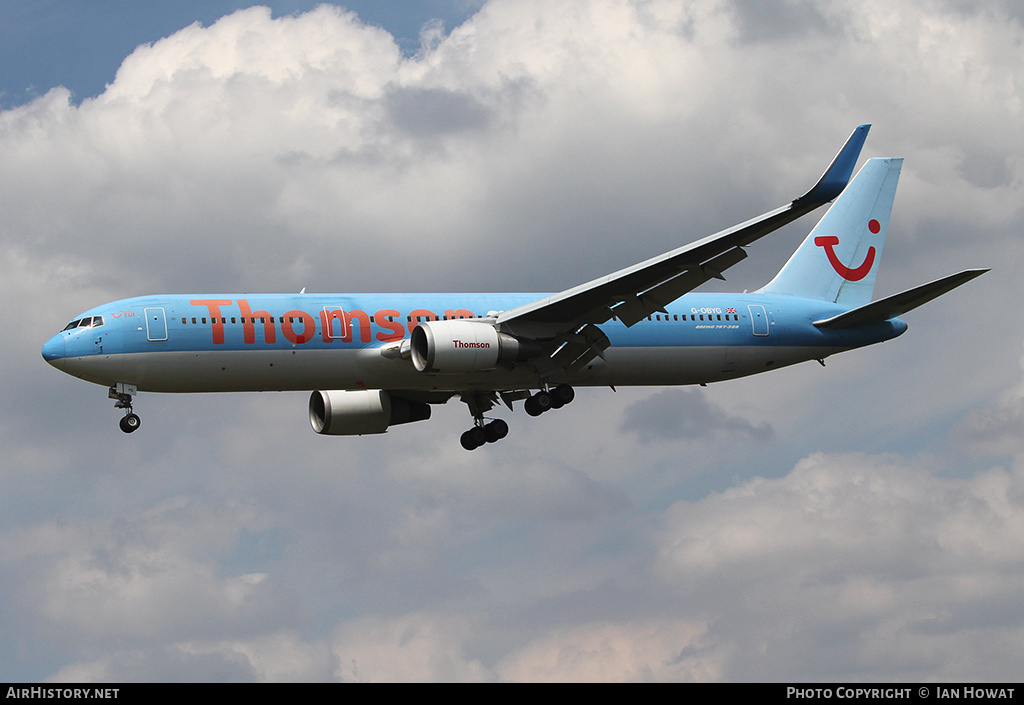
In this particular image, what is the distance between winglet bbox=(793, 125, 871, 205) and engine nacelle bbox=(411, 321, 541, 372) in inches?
539

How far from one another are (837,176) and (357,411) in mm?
24446

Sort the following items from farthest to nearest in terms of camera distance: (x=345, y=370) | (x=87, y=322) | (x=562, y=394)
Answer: (x=562, y=394)
(x=345, y=370)
(x=87, y=322)

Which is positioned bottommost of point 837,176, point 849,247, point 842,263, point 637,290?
point 837,176

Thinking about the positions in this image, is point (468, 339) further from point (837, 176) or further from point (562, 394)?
point (837, 176)

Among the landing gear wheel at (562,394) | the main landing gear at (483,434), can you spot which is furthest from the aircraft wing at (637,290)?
the main landing gear at (483,434)

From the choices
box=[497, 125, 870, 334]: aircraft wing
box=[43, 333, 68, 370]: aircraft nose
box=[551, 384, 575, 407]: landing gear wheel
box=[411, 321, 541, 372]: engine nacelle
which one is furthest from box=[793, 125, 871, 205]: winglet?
box=[43, 333, 68, 370]: aircraft nose

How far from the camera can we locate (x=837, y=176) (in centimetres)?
3903

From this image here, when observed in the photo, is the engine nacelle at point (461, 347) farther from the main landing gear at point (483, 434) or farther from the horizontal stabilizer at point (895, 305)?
the horizontal stabilizer at point (895, 305)

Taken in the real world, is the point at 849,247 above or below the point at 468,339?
above

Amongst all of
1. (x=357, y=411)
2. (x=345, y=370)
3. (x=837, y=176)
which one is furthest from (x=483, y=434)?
(x=837, y=176)

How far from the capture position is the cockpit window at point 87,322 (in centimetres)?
4872

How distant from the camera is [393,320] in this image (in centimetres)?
5097

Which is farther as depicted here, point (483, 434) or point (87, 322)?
point (483, 434)

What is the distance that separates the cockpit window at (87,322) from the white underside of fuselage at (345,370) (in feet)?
4.22
